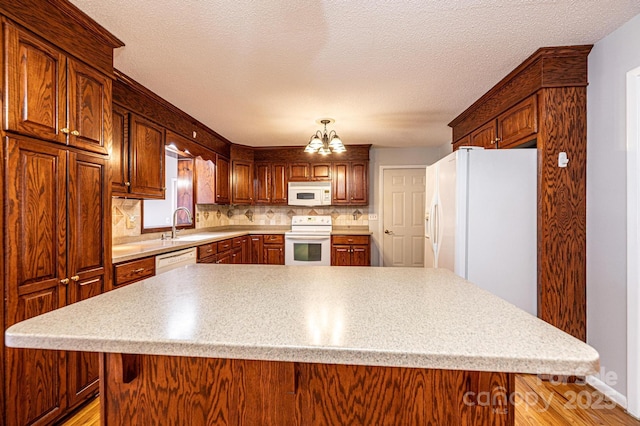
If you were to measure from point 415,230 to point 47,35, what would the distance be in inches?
189

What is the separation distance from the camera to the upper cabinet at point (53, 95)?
4.71ft

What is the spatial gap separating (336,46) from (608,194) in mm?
1947

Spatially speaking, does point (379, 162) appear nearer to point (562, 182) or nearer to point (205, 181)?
point (205, 181)

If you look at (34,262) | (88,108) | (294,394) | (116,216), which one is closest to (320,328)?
(294,394)

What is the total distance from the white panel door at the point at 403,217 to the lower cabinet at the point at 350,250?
61cm

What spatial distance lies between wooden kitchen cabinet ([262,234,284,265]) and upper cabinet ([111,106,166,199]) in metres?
2.03

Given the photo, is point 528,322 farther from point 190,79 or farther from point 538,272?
point 190,79

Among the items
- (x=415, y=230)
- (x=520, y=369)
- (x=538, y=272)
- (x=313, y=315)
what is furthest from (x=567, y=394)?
(x=415, y=230)

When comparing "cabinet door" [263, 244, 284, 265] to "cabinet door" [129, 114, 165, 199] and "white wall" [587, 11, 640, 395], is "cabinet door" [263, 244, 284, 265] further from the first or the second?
"white wall" [587, 11, 640, 395]

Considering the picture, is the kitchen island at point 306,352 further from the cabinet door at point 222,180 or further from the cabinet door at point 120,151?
the cabinet door at point 222,180

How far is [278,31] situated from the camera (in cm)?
185

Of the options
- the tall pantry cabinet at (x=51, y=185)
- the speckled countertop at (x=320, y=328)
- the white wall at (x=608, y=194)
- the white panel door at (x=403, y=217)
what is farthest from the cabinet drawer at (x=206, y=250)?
the white wall at (x=608, y=194)

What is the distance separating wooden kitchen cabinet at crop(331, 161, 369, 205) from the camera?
502cm

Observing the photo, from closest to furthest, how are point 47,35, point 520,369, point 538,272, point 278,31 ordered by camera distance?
point 520,369 < point 47,35 < point 278,31 < point 538,272
